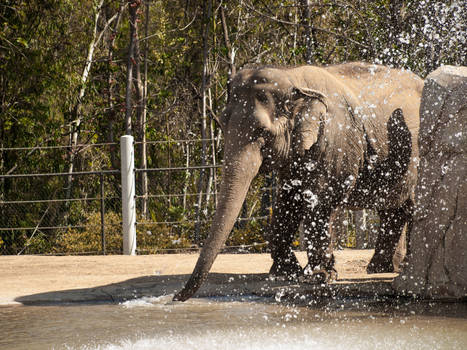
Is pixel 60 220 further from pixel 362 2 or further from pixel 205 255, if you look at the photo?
pixel 205 255

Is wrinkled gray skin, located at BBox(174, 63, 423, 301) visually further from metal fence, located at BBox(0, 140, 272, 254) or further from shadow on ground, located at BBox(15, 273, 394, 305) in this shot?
metal fence, located at BBox(0, 140, 272, 254)

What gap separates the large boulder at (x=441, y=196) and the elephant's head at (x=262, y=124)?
0.86m

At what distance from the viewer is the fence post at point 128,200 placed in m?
9.32

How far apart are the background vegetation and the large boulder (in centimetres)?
398

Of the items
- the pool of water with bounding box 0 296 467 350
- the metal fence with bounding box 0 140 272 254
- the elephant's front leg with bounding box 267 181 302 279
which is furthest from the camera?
the metal fence with bounding box 0 140 272 254

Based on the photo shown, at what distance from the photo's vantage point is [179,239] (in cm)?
1055

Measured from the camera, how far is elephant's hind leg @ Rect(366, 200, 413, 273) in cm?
689

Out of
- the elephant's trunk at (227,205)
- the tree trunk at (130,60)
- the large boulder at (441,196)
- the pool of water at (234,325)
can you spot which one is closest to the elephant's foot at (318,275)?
the pool of water at (234,325)

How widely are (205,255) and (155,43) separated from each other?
1251 centimetres

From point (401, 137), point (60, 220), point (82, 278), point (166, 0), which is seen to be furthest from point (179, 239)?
point (166, 0)

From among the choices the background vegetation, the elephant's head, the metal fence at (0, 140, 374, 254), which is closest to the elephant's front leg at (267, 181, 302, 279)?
the elephant's head

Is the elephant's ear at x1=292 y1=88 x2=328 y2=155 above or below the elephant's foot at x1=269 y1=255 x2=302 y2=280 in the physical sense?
above

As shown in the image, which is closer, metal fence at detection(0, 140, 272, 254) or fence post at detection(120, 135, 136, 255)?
fence post at detection(120, 135, 136, 255)

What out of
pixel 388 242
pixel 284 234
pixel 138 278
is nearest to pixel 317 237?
pixel 284 234
